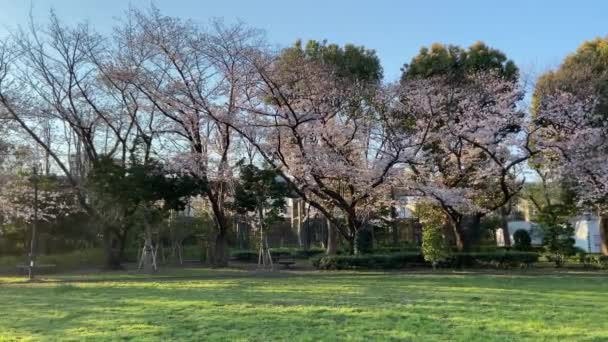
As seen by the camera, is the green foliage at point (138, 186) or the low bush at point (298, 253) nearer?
the green foliage at point (138, 186)

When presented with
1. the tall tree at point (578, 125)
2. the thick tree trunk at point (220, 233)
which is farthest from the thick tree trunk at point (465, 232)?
the thick tree trunk at point (220, 233)

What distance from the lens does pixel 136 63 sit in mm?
18297

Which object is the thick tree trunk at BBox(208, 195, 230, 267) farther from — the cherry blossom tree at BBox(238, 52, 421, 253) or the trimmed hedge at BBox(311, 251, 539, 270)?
the trimmed hedge at BBox(311, 251, 539, 270)

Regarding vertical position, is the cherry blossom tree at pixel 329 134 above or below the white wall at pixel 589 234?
above

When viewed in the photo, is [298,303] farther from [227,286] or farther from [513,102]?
[513,102]

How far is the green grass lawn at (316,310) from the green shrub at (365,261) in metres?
3.41

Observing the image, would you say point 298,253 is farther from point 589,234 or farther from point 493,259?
point 589,234

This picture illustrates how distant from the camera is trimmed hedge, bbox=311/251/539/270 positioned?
54.7 feet

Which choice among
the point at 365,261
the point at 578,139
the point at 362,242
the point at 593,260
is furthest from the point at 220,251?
the point at 578,139

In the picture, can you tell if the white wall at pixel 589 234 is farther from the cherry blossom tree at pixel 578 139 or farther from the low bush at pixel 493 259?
the low bush at pixel 493 259

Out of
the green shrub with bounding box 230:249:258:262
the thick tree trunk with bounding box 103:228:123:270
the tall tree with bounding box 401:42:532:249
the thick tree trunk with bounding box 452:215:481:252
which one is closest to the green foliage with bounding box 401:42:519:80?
the tall tree with bounding box 401:42:532:249

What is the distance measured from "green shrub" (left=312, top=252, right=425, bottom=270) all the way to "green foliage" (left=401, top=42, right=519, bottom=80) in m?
7.32

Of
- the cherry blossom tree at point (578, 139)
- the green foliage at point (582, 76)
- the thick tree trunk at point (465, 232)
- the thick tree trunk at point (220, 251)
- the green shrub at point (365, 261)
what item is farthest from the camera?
the thick tree trunk at point (220, 251)

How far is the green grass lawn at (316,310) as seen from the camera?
6.07m
